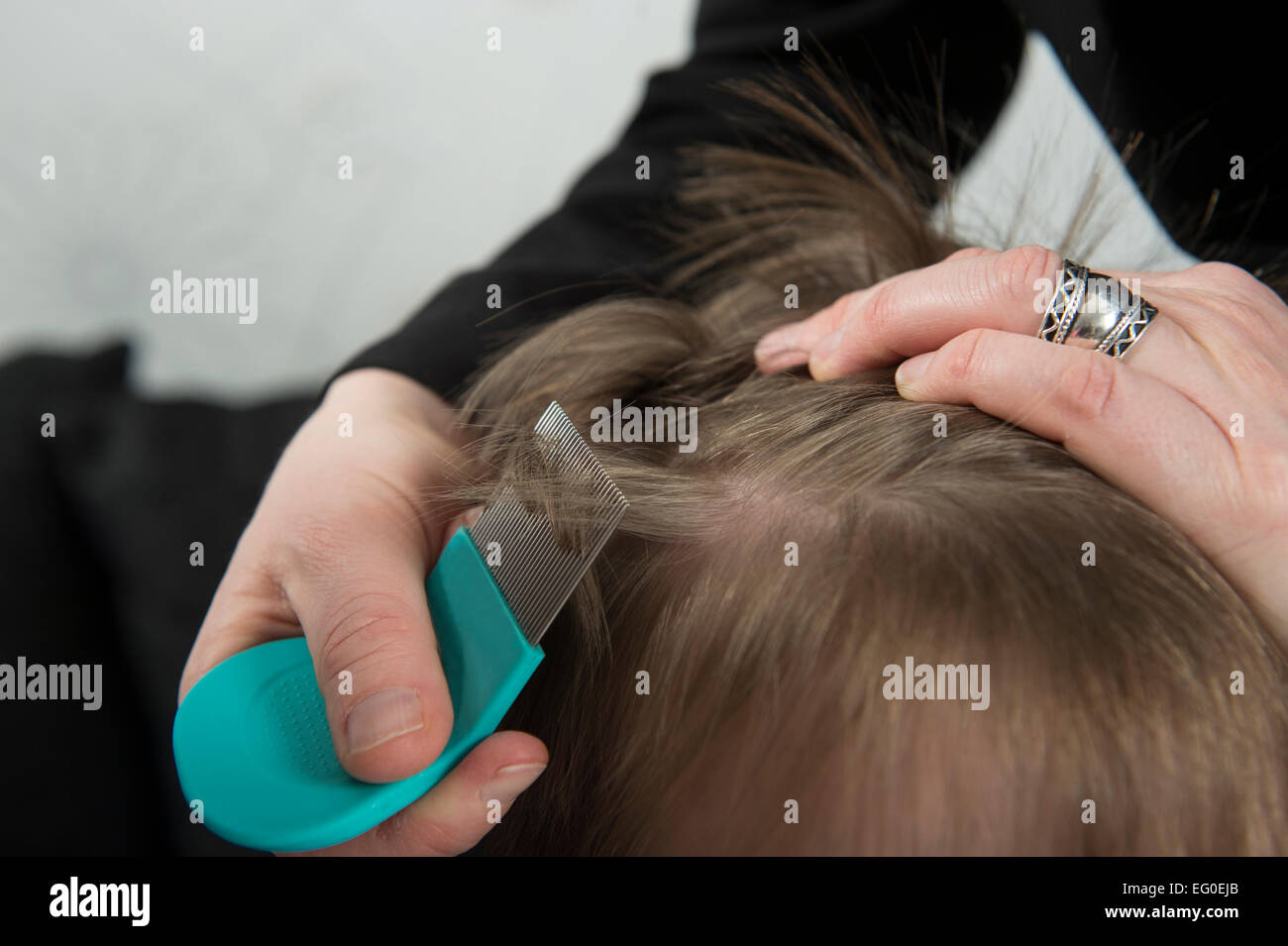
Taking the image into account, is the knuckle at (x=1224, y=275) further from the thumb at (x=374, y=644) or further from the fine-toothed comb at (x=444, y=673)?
the thumb at (x=374, y=644)

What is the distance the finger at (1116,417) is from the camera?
495 mm

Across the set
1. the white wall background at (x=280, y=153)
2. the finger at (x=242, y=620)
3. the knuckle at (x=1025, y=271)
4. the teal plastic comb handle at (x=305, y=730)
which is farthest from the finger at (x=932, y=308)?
the white wall background at (x=280, y=153)

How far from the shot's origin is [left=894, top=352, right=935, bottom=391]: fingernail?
0.56 metres

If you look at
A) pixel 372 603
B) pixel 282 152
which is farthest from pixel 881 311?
pixel 282 152

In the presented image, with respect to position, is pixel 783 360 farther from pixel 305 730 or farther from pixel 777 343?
pixel 305 730

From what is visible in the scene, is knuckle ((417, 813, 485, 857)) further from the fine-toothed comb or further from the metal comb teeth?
the metal comb teeth

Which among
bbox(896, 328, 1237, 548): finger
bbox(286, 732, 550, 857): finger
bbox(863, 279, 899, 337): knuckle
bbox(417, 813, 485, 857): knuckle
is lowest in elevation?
bbox(417, 813, 485, 857): knuckle

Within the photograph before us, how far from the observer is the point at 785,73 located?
910 mm

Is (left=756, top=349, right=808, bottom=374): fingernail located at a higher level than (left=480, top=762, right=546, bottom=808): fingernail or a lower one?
higher

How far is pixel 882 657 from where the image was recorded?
49 cm

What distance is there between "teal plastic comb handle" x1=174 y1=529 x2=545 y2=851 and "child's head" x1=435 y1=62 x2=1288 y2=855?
7 centimetres

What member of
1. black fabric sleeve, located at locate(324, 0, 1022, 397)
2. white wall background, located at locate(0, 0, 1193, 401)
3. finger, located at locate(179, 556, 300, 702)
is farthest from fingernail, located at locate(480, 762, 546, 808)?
white wall background, located at locate(0, 0, 1193, 401)

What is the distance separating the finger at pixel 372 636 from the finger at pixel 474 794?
0.03m
